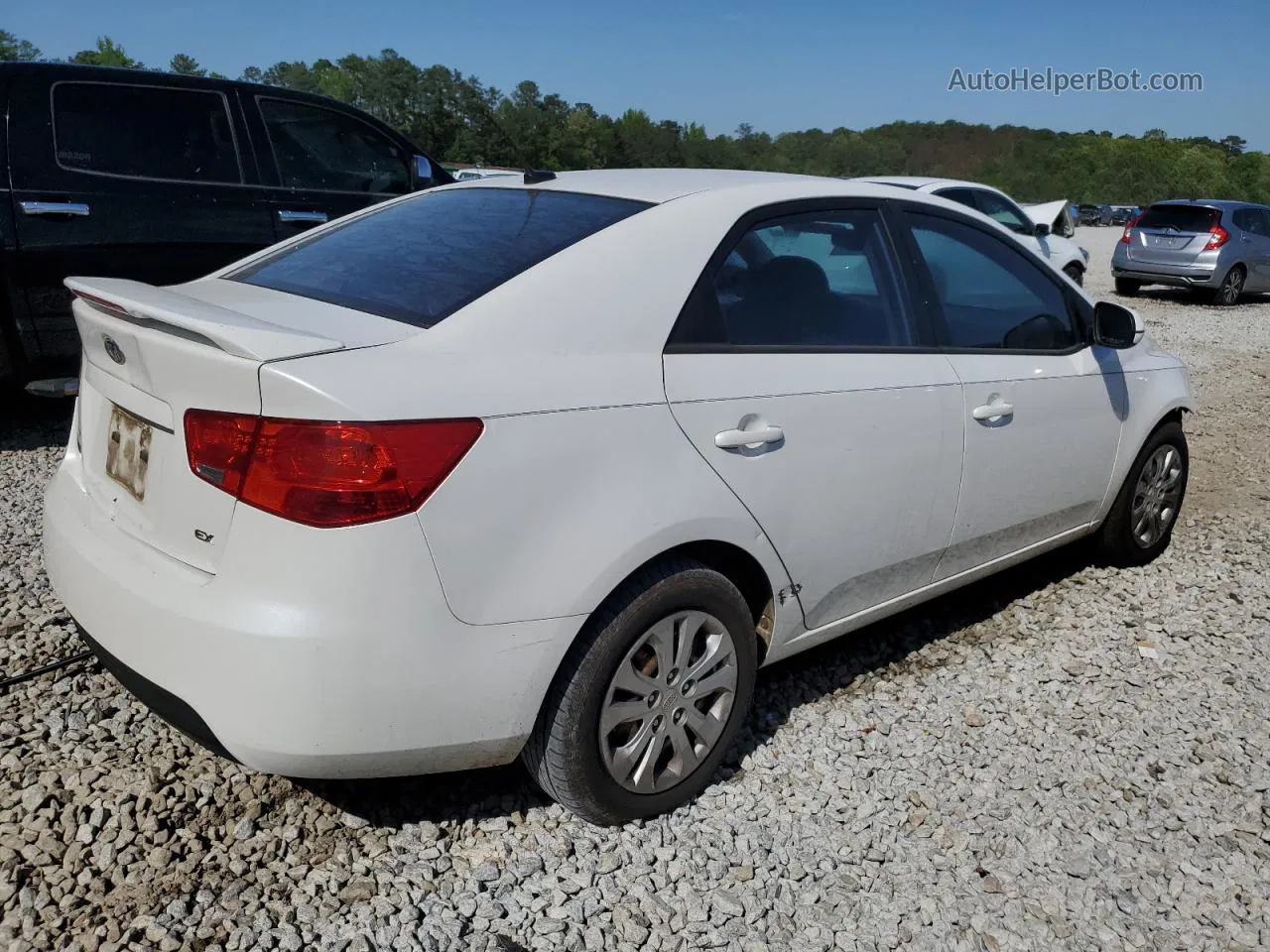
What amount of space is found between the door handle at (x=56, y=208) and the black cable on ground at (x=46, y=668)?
3004 millimetres

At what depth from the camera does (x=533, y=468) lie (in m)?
2.21

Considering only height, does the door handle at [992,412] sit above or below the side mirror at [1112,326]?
below

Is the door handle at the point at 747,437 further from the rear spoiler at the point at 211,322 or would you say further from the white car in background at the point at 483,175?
the white car in background at the point at 483,175

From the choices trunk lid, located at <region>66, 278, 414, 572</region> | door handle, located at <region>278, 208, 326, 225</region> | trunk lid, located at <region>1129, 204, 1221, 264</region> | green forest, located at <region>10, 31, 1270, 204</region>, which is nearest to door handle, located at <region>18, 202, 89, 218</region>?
door handle, located at <region>278, 208, 326, 225</region>

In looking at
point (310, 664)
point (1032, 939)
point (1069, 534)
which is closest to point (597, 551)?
point (310, 664)

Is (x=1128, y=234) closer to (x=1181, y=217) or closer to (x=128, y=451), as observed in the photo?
(x=1181, y=217)

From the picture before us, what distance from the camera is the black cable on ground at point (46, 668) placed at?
10.4 feet

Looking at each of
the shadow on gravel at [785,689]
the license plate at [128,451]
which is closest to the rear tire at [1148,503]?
the shadow on gravel at [785,689]

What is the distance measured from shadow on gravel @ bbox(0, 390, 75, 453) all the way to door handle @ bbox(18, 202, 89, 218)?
1.10 metres

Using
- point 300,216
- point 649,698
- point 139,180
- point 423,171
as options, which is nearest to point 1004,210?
point 423,171

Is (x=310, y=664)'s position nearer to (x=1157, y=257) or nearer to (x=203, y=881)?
(x=203, y=881)

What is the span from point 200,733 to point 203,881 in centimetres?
43

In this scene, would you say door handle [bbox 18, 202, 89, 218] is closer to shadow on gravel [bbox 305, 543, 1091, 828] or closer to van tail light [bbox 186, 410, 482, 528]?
shadow on gravel [bbox 305, 543, 1091, 828]

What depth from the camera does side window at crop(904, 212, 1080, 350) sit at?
344cm
